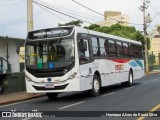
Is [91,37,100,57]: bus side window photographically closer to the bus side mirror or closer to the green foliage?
the bus side mirror

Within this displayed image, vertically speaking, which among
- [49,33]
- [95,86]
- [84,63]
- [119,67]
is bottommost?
[95,86]

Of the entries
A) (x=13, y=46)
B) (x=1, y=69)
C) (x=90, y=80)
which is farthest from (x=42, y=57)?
(x=13, y=46)

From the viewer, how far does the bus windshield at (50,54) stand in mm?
16938

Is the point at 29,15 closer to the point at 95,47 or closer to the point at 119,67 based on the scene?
the point at 95,47

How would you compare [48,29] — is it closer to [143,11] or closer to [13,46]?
[13,46]

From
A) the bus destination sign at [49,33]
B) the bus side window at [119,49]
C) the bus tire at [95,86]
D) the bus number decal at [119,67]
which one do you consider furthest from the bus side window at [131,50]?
the bus destination sign at [49,33]

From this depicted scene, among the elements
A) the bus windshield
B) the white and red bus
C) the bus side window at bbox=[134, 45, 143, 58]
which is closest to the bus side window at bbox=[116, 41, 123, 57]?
the white and red bus

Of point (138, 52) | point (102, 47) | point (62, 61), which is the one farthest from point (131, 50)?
point (62, 61)

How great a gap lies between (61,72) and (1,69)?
8195mm

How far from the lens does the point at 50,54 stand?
17.3 meters

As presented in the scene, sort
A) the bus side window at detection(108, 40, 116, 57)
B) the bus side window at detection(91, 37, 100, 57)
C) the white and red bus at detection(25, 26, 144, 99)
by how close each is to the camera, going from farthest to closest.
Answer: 1. the bus side window at detection(108, 40, 116, 57)
2. the bus side window at detection(91, 37, 100, 57)
3. the white and red bus at detection(25, 26, 144, 99)

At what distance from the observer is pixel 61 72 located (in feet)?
55.2

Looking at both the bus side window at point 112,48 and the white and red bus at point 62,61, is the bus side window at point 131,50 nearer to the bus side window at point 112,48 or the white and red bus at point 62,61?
the bus side window at point 112,48

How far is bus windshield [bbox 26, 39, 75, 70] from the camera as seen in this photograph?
16.9 meters
